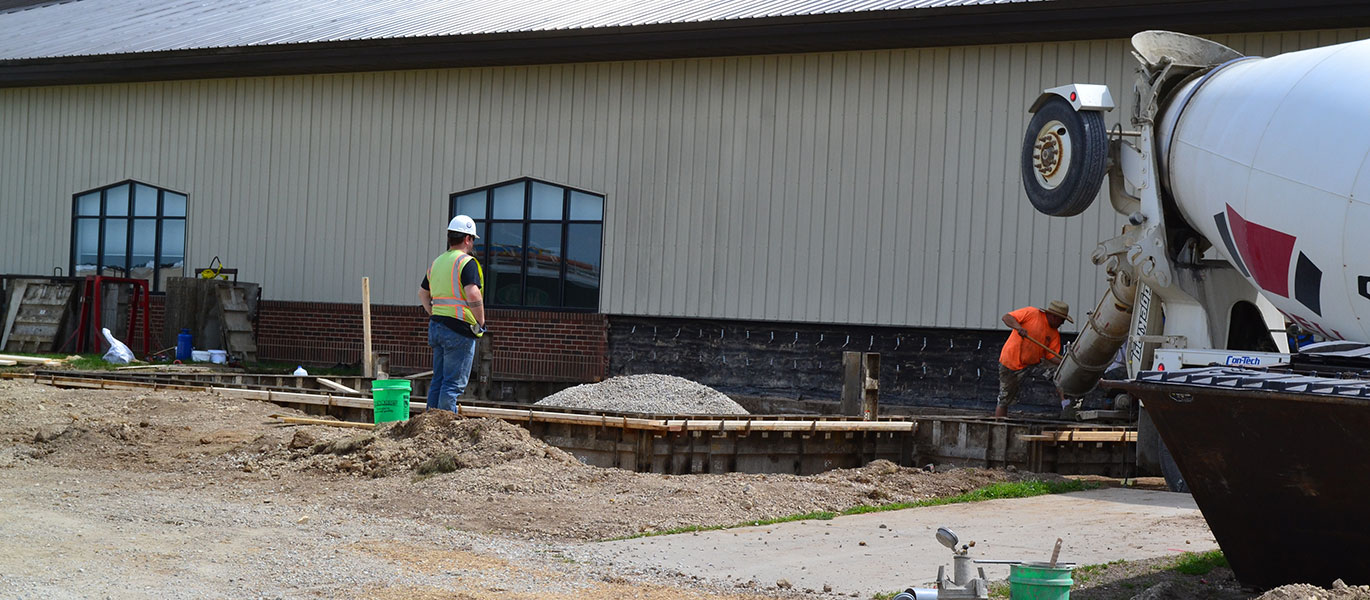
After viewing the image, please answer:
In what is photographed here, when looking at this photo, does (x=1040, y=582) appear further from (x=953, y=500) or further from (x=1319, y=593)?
(x=953, y=500)

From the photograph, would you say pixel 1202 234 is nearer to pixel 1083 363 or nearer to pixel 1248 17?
pixel 1083 363

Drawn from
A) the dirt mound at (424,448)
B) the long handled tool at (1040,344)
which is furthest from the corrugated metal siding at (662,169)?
the dirt mound at (424,448)

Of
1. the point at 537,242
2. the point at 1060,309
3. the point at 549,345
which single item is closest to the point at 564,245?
the point at 537,242

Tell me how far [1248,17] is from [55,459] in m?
12.8

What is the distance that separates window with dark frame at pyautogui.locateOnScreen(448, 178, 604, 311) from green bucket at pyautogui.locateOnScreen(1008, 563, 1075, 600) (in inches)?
619

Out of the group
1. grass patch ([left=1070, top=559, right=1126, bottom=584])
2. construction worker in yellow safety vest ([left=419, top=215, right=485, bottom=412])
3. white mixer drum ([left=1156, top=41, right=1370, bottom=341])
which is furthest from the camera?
construction worker in yellow safety vest ([left=419, top=215, right=485, bottom=412])

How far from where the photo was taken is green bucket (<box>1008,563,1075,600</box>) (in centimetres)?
583

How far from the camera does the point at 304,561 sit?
764 cm

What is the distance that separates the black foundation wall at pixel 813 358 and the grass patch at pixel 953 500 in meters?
5.58

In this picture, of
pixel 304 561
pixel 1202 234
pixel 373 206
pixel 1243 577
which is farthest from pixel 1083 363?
pixel 373 206

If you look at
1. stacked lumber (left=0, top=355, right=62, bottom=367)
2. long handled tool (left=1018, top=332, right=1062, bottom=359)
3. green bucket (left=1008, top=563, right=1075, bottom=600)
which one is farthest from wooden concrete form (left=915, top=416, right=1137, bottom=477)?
stacked lumber (left=0, top=355, right=62, bottom=367)

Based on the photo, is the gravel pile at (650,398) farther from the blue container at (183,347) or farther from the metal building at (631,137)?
the blue container at (183,347)

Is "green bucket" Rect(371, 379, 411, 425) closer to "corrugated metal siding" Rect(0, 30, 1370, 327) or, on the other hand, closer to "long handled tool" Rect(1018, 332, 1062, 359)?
"long handled tool" Rect(1018, 332, 1062, 359)

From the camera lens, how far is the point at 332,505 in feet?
32.2
